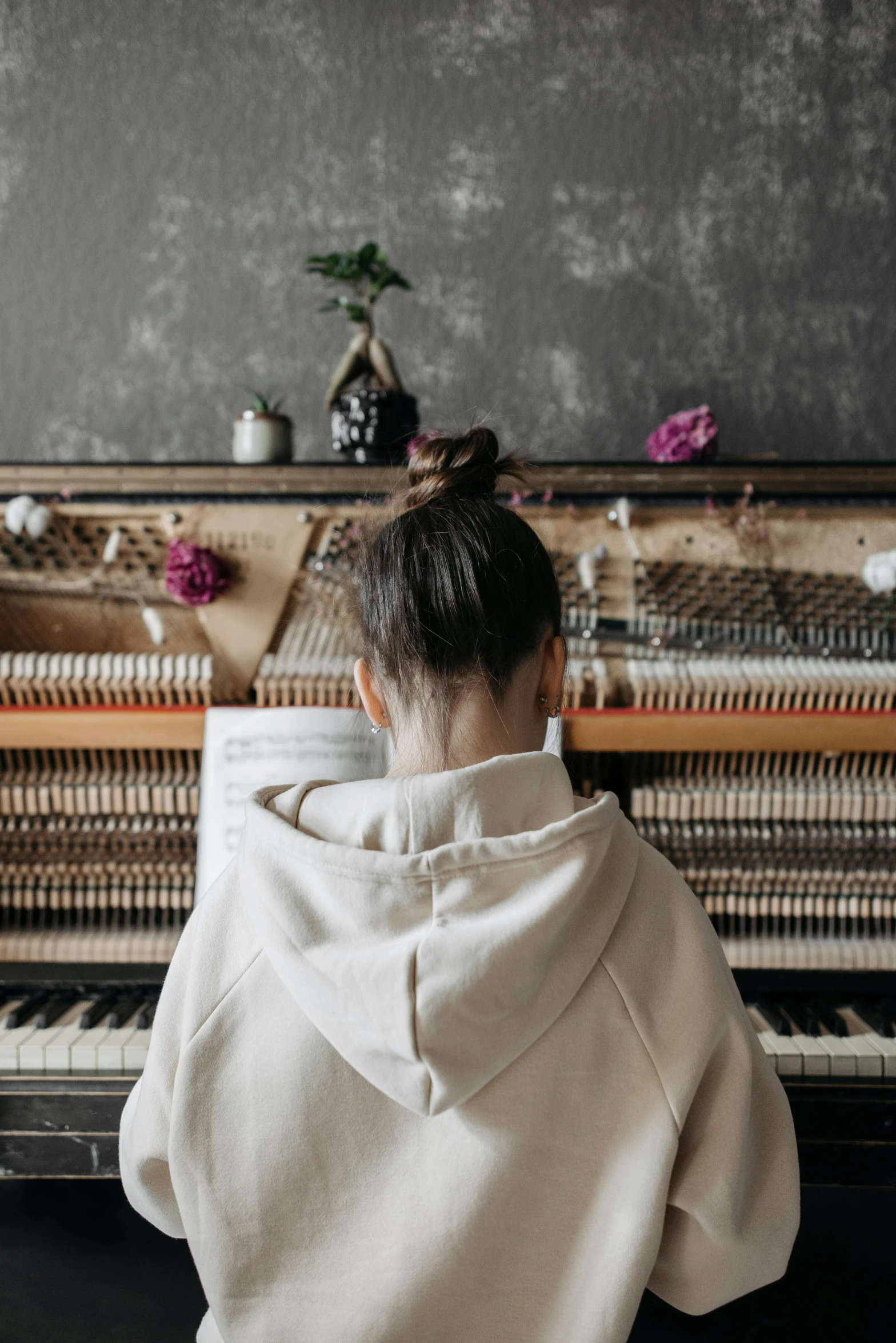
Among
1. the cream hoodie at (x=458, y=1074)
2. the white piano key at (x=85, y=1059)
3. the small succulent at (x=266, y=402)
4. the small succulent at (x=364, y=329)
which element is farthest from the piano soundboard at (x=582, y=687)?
the cream hoodie at (x=458, y=1074)

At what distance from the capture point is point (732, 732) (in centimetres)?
181

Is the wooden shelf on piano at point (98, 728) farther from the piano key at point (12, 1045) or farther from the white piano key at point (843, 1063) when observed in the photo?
the white piano key at point (843, 1063)

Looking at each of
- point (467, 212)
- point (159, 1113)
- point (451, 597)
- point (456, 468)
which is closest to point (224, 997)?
point (159, 1113)

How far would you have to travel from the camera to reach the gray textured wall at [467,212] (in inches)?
108

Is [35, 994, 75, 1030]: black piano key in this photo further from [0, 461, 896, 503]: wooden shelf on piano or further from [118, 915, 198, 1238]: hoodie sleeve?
[0, 461, 896, 503]: wooden shelf on piano

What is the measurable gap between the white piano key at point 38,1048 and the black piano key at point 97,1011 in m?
0.03

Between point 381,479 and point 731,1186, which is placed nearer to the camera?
point 731,1186

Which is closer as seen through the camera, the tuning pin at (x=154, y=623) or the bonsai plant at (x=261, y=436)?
the tuning pin at (x=154, y=623)

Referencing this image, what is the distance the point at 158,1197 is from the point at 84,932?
2.98 ft

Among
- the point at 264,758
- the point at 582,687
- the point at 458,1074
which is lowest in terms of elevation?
the point at 458,1074

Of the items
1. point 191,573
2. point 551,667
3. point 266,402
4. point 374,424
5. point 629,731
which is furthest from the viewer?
point 266,402

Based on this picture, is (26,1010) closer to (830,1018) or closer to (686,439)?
(830,1018)

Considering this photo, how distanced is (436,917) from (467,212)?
8.18 feet

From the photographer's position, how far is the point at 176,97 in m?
2.76
